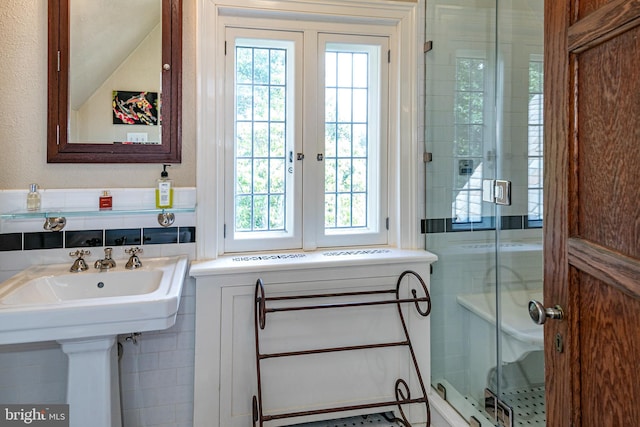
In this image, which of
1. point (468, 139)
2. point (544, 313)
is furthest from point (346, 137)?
point (544, 313)

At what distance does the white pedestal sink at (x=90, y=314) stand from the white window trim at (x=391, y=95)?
0.33 meters

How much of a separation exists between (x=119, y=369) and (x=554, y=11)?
198cm

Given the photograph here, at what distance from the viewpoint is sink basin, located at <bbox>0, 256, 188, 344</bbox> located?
1.20m

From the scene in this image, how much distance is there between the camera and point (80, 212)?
5.07ft

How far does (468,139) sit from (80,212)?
1631 millimetres

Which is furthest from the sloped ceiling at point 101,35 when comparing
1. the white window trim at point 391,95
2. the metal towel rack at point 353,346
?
the metal towel rack at point 353,346

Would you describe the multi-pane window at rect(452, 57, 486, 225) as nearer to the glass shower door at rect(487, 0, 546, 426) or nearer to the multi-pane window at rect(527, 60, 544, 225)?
the glass shower door at rect(487, 0, 546, 426)

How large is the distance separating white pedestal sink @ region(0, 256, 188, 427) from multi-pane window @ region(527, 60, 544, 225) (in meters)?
1.33

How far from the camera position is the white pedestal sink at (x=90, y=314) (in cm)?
121

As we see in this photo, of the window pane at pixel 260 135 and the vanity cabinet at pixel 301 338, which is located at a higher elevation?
the window pane at pixel 260 135

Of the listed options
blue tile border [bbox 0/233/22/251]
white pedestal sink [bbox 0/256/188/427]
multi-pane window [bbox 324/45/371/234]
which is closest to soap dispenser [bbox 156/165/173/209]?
white pedestal sink [bbox 0/256/188/427]

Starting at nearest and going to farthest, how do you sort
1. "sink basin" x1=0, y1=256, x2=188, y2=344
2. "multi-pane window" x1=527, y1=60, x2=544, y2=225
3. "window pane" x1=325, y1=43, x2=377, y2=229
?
1. "sink basin" x1=0, y1=256, x2=188, y2=344
2. "multi-pane window" x1=527, y1=60, x2=544, y2=225
3. "window pane" x1=325, y1=43, x2=377, y2=229

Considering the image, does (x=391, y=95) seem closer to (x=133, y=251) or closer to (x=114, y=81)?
(x=114, y=81)

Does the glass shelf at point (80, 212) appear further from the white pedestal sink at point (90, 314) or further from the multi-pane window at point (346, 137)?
the multi-pane window at point (346, 137)
